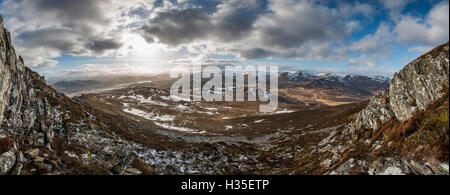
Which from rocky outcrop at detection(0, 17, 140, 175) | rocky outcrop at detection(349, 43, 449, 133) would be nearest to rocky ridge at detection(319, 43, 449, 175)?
rocky outcrop at detection(349, 43, 449, 133)

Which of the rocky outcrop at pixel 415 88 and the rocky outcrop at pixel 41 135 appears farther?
the rocky outcrop at pixel 415 88

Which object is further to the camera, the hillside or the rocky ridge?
the hillside

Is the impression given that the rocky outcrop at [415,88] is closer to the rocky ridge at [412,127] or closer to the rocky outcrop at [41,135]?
the rocky ridge at [412,127]

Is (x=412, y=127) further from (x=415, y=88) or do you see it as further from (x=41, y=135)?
(x=41, y=135)

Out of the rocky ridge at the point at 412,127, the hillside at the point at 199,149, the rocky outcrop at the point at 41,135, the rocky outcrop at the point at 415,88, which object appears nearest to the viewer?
the rocky ridge at the point at 412,127

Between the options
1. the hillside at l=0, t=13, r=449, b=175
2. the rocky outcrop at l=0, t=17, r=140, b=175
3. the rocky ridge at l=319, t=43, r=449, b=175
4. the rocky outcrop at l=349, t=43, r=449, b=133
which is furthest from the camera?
the rocky outcrop at l=349, t=43, r=449, b=133

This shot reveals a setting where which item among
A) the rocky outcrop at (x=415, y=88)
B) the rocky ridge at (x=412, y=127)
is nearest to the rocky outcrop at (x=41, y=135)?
the rocky ridge at (x=412, y=127)

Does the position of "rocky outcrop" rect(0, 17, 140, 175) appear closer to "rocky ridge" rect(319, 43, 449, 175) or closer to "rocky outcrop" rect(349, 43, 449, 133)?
"rocky ridge" rect(319, 43, 449, 175)

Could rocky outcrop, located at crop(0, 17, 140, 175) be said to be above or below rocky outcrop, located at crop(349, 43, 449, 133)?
below
